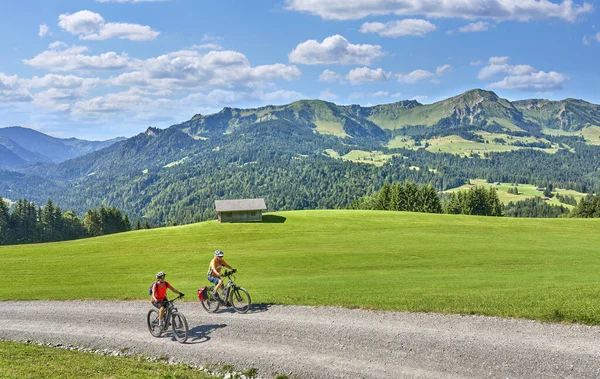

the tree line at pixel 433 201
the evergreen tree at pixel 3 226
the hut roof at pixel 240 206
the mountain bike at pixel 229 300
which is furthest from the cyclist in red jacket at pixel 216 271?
the evergreen tree at pixel 3 226

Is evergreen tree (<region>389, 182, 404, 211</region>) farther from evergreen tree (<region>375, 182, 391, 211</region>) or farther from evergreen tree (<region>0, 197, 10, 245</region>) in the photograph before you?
evergreen tree (<region>0, 197, 10, 245</region>)

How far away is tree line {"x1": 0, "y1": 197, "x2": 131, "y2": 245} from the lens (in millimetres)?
138125

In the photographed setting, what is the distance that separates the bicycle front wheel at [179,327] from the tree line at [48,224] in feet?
461

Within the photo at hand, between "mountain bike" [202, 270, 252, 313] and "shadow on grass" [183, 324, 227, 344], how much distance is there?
2317 mm

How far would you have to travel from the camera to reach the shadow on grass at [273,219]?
78.4 m

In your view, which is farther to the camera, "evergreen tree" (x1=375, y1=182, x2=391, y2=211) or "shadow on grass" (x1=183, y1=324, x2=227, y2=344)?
"evergreen tree" (x1=375, y1=182, x2=391, y2=211)

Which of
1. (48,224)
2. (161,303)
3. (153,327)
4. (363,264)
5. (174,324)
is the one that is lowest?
(48,224)

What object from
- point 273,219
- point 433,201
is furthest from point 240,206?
point 433,201

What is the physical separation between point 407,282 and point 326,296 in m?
7.61

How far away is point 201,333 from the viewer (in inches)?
834

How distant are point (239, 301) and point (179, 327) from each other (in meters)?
4.90

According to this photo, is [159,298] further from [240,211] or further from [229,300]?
[240,211]

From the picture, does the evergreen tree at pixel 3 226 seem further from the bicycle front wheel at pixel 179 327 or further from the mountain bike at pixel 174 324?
the bicycle front wheel at pixel 179 327

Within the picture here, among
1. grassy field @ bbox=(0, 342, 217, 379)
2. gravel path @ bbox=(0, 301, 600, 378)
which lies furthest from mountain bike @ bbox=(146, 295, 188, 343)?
grassy field @ bbox=(0, 342, 217, 379)
